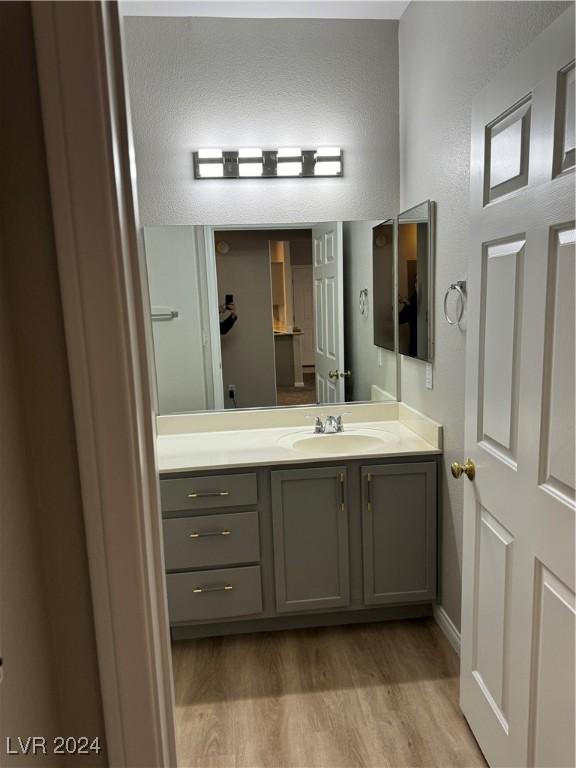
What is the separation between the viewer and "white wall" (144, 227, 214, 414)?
2.54 metres

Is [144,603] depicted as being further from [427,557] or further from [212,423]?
[212,423]

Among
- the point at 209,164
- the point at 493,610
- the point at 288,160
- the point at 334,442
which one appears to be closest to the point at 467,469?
the point at 493,610

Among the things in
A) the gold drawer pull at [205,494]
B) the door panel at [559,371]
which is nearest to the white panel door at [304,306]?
the gold drawer pull at [205,494]

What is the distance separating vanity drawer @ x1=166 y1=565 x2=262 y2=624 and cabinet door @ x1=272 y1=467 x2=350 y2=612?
0.36ft

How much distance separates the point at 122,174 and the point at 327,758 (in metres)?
1.79

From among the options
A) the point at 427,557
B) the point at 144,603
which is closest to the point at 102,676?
the point at 144,603

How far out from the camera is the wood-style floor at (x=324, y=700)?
5.49 ft

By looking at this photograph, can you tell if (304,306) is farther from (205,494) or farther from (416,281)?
(205,494)

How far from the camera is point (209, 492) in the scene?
6.97 feet

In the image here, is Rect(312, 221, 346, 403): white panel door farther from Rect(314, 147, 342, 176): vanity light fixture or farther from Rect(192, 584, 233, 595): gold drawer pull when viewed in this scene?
Rect(192, 584, 233, 595): gold drawer pull

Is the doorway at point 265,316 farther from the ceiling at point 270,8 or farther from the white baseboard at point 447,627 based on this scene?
the white baseboard at point 447,627

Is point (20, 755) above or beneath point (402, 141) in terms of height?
beneath

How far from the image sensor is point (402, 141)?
2.52 m

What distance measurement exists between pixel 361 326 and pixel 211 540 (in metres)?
1.30
